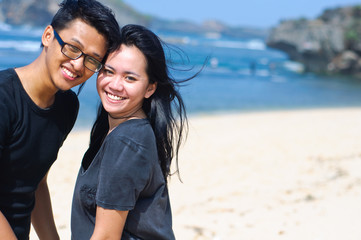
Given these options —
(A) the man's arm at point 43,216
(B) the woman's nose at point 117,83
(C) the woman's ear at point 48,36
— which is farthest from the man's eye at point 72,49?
(A) the man's arm at point 43,216

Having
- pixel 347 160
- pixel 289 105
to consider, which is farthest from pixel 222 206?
pixel 289 105

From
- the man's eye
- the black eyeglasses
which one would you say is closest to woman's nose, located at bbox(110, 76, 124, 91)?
the black eyeglasses

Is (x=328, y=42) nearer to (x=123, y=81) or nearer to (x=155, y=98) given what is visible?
(x=155, y=98)

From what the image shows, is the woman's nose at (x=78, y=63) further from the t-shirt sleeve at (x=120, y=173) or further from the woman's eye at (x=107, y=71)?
the t-shirt sleeve at (x=120, y=173)

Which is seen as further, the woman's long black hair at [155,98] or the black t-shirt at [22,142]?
the woman's long black hair at [155,98]

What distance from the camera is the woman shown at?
1.72 metres

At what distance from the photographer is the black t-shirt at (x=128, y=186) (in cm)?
171

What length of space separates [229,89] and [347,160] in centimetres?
1572

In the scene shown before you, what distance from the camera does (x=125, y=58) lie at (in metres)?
1.91

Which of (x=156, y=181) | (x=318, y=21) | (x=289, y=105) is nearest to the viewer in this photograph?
(x=156, y=181)

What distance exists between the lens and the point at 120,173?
1.70 meters

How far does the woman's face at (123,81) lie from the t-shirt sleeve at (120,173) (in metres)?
0.27

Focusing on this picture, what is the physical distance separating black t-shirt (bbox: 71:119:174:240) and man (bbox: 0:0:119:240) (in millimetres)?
262

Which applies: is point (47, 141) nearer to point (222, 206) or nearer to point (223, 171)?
point (222, 206)
